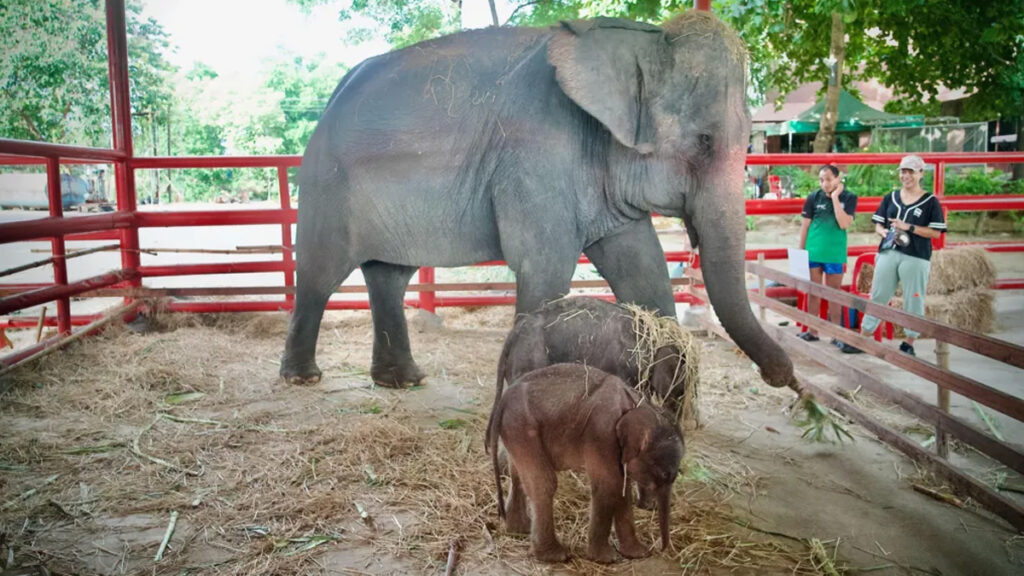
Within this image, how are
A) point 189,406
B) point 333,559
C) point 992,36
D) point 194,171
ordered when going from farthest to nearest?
point 992,36
point 194,171
point 189,406
point 333,559

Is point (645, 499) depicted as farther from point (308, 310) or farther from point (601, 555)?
point (308, 310)

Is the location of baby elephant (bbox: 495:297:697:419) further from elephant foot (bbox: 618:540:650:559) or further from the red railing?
the red railing

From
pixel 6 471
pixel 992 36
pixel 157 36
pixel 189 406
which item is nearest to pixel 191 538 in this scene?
pixel 6 471

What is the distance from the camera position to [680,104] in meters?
4.18

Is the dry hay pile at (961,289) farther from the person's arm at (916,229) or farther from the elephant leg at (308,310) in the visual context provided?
the elephant leg at (308,310)

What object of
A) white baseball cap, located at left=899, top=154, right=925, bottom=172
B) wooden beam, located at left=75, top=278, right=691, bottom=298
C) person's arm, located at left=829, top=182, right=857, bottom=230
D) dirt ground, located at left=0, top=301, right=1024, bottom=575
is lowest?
dirt ground, located at left=0, top=301, right=1024, bottom=575

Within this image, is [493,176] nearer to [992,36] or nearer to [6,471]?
[6,471]

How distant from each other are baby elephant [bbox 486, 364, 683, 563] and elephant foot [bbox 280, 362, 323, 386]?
2.79 m

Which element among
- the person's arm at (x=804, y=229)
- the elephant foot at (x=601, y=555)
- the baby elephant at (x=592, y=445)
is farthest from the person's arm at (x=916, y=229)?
the elephant foot at (x=601, y=555)

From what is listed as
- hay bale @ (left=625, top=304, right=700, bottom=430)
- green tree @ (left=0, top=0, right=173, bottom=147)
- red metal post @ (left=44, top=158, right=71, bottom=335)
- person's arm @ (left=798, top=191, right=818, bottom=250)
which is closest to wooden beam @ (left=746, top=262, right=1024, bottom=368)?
hay bale @ (left=625, top=304, right=700, bottom=430)

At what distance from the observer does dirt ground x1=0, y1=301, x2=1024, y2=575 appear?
2.98 metres

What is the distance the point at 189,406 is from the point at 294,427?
2.88ft

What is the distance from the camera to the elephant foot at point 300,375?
5.37 meters

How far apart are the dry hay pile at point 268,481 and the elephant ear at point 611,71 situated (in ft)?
5.95
